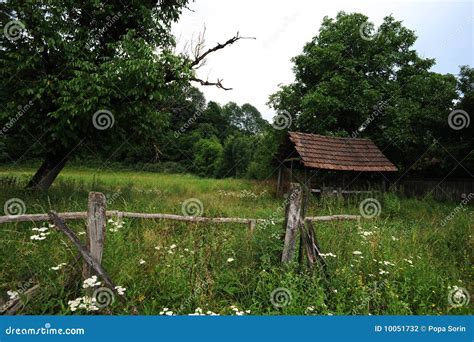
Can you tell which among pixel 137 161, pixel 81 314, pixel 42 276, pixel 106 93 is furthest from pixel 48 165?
pixel 137 161

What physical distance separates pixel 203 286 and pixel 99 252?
1.49 metres

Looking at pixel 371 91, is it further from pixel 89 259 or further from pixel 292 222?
pixel 89 259

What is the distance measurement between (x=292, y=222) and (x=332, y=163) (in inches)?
543

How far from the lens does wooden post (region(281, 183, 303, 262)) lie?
539cm

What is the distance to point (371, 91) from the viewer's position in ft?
73.2

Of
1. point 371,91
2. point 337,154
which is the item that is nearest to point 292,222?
point 337,154

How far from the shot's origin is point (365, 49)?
81.5 feet

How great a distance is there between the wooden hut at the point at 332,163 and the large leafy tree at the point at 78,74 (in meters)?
8.37

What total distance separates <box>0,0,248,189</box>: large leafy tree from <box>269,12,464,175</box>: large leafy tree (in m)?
13.3

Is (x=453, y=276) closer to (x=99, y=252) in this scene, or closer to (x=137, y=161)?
(x=99, y=252)

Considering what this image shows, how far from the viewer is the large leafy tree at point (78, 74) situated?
32.4 ft

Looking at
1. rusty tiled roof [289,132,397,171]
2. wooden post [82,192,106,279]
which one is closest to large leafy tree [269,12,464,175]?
rusty tiled roof [289,132,397,171]

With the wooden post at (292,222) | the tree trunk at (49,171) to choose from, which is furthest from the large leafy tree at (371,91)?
the wooden post at (292,222)

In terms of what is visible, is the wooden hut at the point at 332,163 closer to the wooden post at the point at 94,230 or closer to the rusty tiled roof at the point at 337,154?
the rusty tiled roof at the point at 337,154
